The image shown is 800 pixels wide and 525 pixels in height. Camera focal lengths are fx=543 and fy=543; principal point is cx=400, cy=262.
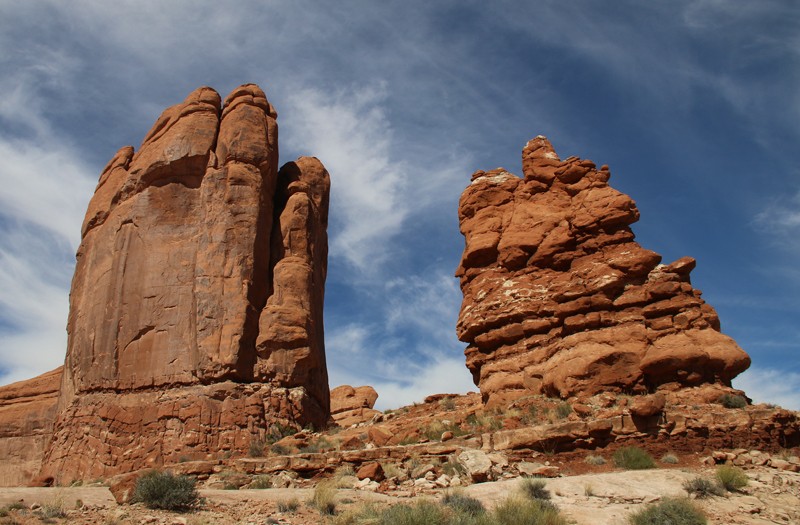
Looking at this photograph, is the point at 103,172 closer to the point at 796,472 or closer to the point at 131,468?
the point at 131,468

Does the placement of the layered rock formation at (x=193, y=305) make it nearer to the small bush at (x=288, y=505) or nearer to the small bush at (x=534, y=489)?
the small bush at (x=288, y=505)

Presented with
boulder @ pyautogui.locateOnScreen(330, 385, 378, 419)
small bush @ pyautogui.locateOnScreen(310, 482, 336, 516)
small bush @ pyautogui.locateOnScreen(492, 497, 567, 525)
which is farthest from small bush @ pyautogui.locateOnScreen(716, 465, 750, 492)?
boulder @ pyautogui.locateOnScreen(330, 385, 378, 419)

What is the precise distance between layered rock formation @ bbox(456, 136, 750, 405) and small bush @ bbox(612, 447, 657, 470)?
2489 millimetres

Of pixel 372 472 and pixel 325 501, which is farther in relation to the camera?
pixel 372 472

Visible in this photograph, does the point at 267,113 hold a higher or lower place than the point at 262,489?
higher

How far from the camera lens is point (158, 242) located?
18.9 metres

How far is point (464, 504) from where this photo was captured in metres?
8.21

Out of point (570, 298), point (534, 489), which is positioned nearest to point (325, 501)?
point (534, 489)

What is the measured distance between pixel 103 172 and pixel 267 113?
7701 millimetres

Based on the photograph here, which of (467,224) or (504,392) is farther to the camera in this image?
(467,224)

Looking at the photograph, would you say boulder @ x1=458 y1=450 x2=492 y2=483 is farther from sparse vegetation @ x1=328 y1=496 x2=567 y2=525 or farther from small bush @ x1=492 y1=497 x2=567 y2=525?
small bush @ x1=492 y1=497 x2=567 y2=525

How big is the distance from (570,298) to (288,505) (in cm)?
962

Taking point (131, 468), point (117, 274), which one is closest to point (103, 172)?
point (117, 274)

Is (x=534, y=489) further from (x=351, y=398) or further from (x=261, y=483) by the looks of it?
(x=351, y=398)
